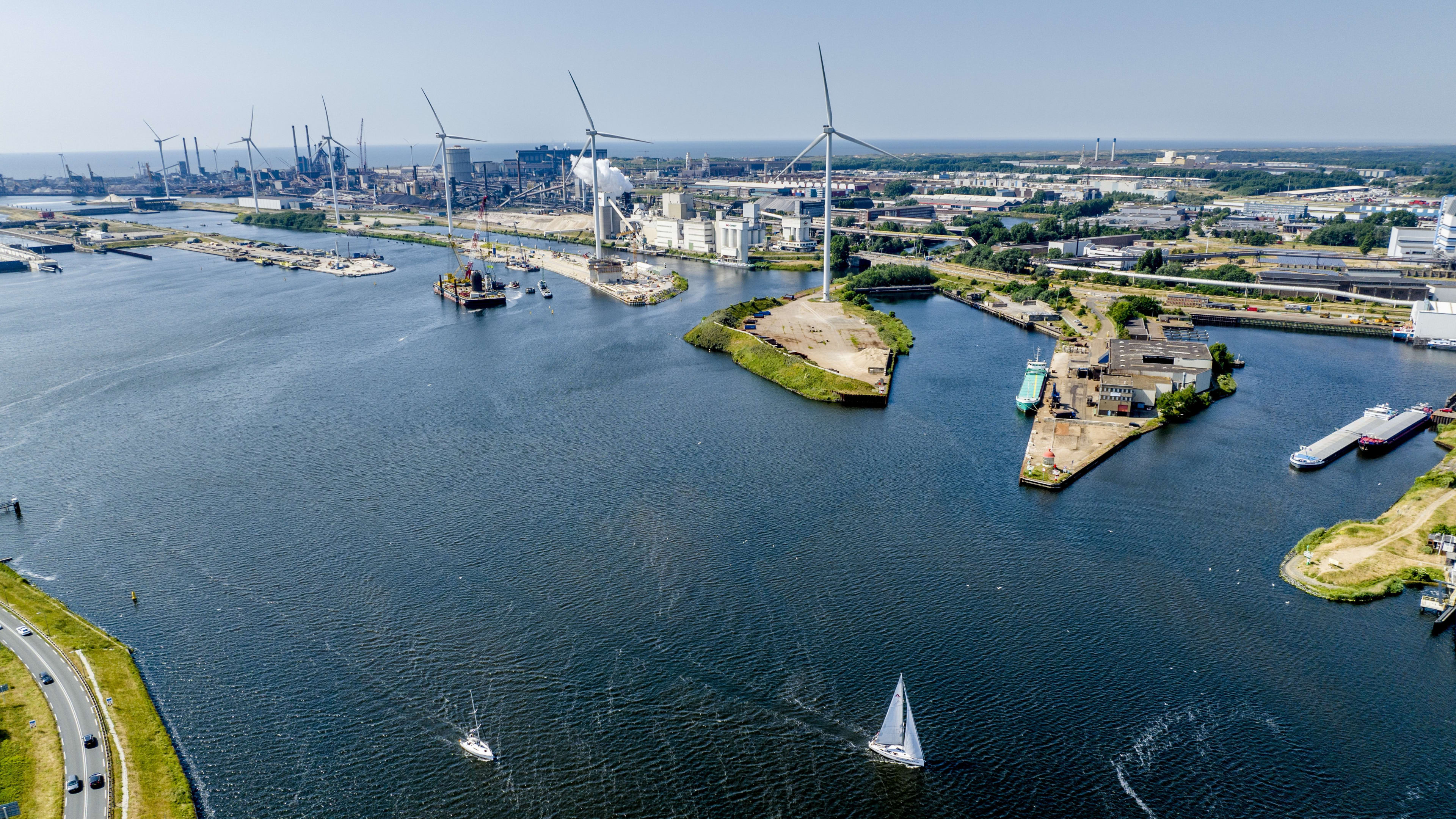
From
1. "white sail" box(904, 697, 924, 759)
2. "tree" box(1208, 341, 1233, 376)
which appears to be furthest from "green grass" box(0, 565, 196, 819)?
"tree" box(1208, 341, 1233, 376)

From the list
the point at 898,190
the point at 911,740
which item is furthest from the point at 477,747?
the point at 898,190

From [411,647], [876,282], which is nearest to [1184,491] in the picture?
[411,647]

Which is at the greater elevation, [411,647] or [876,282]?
[876,282]

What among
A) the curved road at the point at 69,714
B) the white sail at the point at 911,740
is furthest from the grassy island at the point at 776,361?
the curved road at the point at 69,714

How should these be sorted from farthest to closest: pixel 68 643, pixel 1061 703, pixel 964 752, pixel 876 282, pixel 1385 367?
pixel 876 282
pixel 1385 367
pixel 68 643
pixel 1061 703
pixel 964 752

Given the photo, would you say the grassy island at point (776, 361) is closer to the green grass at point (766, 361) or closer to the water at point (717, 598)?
the green grass at point (766, 361)

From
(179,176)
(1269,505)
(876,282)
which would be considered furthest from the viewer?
(179,176)

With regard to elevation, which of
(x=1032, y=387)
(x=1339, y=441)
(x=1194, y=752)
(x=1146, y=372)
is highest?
(x=1146, y=372)

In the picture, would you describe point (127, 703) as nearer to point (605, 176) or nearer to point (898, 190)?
point (605, 176)

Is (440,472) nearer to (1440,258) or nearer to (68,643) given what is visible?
(68,643)
